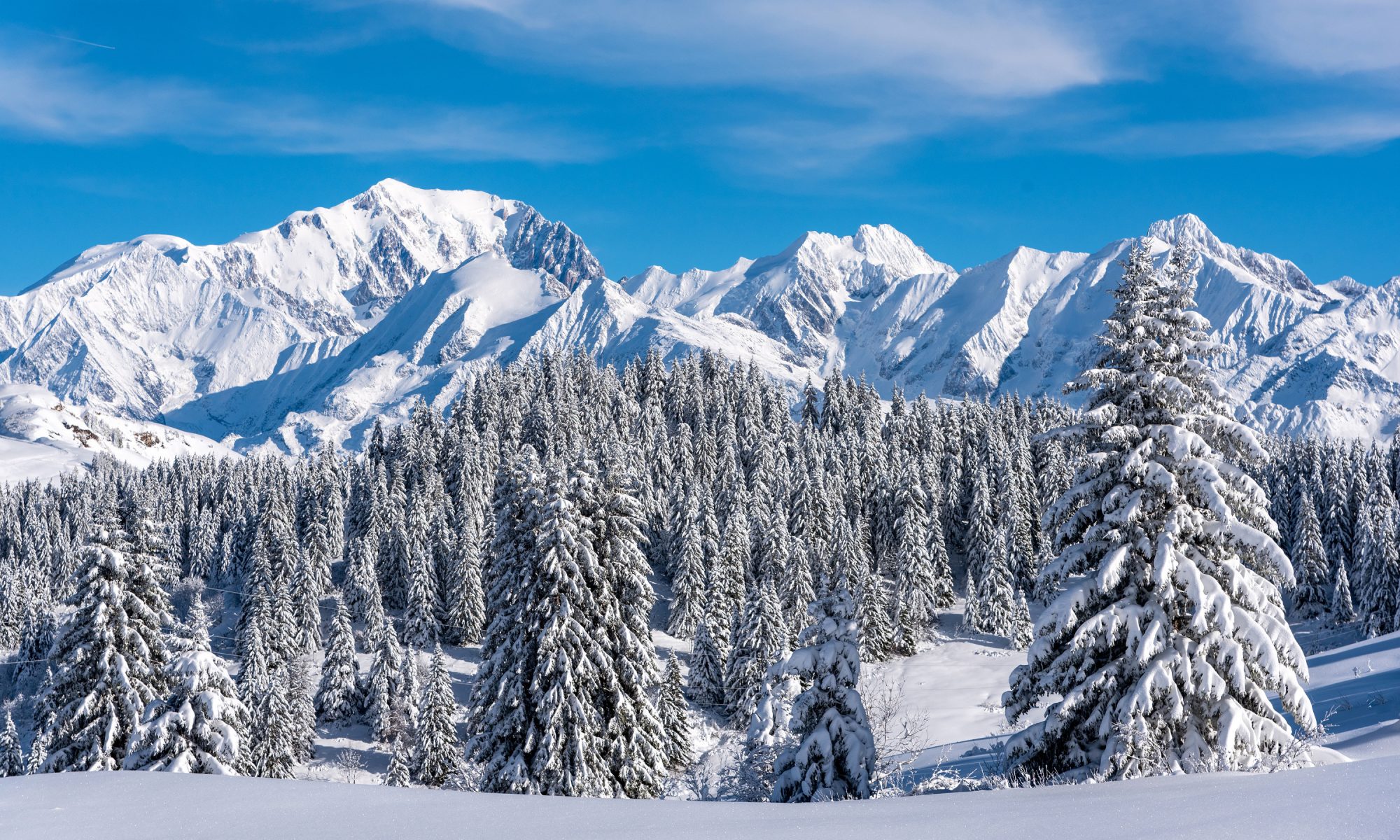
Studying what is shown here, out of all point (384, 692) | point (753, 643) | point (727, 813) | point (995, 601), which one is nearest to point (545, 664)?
point (727, 813)

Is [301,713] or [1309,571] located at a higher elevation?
[1309,571]

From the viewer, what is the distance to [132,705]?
25297mm

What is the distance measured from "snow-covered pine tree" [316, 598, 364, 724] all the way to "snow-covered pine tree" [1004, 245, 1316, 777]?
185ft

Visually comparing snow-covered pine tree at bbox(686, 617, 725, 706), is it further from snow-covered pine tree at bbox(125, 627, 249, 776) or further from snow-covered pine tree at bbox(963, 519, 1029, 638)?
snow-covered pine tree at bbox(125, 627, 249, 776)

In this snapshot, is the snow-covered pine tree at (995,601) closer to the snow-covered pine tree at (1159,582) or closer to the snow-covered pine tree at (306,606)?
the snow-covered pine tree at (306,606)

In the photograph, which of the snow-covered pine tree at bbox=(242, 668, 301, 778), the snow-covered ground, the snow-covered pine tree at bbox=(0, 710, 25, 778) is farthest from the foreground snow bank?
the snow-covered pine tree at bbox=(0, 710, 25, 778)

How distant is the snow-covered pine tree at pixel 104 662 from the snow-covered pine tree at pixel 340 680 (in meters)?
38.5

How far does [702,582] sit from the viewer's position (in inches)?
3054

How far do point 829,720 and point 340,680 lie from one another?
173 ft

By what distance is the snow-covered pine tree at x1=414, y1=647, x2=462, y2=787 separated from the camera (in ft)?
153

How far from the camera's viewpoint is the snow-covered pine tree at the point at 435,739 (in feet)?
153

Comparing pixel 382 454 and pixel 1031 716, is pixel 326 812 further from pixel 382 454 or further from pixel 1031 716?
pixel 382 454

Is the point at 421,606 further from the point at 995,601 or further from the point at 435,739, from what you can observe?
the point at 995,601

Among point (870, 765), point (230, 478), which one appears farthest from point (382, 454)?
point (870, 765)
